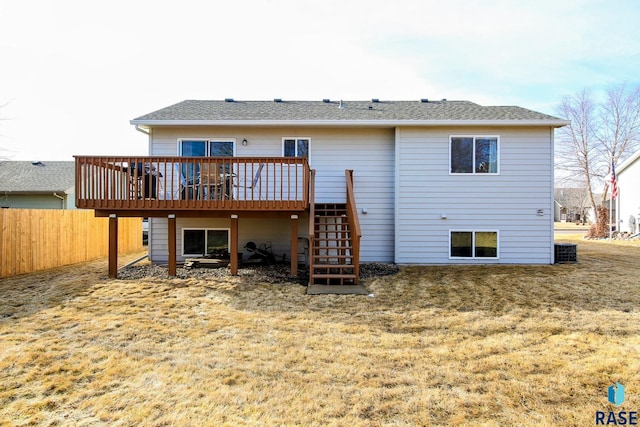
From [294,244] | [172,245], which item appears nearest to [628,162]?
[294,244]

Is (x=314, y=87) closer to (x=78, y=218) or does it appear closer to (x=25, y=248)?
(x=78, y=218)

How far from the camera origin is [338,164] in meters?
9.70

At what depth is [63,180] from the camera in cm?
1991

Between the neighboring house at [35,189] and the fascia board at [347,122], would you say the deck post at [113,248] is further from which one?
the neighboring house at [35,189]

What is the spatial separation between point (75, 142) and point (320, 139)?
2999 cm

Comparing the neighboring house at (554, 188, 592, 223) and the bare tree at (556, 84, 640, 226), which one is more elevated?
the bare tree at (556, 84, 640, 226)

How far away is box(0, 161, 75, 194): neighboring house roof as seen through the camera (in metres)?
19.0

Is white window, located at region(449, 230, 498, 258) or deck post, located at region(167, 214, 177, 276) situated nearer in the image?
deck post, located at region(167, 214, 177, 276)

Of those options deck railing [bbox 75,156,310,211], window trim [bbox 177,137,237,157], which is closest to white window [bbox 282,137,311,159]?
window trim [bbox 177,137,237,157]

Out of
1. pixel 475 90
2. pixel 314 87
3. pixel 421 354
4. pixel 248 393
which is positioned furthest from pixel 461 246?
pixel 475 90

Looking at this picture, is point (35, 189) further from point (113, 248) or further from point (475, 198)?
point (475, 198)

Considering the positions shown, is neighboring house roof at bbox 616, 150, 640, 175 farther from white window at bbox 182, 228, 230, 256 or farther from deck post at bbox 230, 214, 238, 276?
deck post at bbox 230, 214, 238, 276

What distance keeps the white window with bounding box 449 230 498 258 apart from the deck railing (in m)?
4.42

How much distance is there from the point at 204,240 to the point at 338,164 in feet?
13.6
